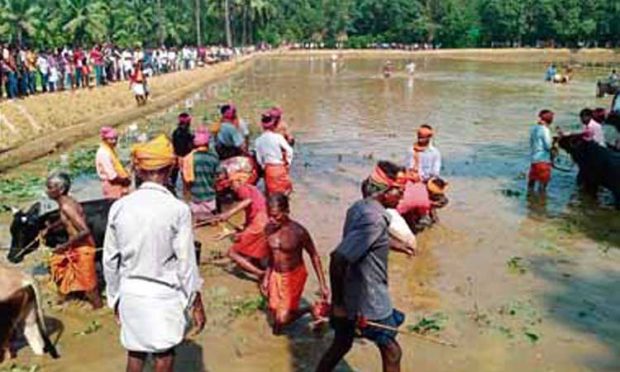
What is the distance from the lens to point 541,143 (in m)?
12.1

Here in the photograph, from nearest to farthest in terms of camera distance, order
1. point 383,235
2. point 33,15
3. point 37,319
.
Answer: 1. point 383,235
2. point 37,319
3. point 33,15

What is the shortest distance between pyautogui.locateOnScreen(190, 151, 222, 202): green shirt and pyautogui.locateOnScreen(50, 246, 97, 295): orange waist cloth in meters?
2.51

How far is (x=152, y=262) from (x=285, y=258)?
2.47 metres

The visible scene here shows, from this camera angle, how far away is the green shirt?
9.72 metres

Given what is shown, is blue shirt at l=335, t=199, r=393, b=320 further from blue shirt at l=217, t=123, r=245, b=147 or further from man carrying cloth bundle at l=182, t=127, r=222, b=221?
blue shirt at l=217, t=123, r=245, b=147

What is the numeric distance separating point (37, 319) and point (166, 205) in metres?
2.73

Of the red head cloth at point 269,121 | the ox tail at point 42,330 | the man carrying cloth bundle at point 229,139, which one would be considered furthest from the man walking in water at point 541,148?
the ox tail at point 42,330

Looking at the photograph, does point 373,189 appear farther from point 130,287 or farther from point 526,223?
point 526,223

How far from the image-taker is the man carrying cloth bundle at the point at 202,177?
31.9ft

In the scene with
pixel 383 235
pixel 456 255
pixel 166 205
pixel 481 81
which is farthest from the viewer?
pixel 481 81

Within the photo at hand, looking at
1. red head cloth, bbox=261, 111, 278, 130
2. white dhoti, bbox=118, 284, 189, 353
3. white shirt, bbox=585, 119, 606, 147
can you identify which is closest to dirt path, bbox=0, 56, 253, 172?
red head cloth, bbox=261, 111, 278, 130

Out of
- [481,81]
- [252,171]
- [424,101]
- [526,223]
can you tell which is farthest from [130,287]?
[481,81]

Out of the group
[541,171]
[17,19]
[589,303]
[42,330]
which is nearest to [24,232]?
[42,330]

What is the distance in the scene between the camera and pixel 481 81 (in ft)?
141
